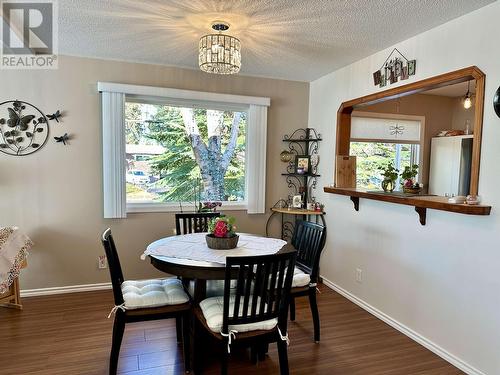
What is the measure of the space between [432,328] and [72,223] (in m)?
3.47

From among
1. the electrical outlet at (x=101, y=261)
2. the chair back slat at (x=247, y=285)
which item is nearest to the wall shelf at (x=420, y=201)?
the chair back slat at (x=247, y=285)

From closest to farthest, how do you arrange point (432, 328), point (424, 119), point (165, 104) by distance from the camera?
1. point (432, 328)
2. point (165, 104)
3. point (424, 119)

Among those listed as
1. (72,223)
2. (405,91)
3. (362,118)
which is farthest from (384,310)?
(72,223)

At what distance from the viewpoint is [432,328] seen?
2600 mm

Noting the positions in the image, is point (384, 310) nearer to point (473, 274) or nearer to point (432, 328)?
point (432, 328)

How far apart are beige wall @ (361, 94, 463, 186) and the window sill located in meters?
2.53

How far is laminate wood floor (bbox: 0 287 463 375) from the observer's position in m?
2.29

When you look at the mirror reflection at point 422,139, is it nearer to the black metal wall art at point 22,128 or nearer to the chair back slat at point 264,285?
the chair back slat at point 264,285

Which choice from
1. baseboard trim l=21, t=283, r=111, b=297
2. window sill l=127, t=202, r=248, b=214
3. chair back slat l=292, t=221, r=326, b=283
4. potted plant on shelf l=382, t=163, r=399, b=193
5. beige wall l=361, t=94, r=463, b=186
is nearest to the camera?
chair back slat l=292, t=221, r=326, b=283

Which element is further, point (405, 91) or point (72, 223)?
point (72, 223)

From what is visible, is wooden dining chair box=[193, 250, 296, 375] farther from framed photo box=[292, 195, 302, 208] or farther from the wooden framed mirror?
framed photo box=[292, 195, 302, 208]

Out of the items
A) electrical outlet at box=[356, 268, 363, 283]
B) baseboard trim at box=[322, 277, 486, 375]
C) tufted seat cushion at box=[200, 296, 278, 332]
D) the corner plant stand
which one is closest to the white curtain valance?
the corner plant stand

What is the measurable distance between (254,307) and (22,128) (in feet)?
9.60

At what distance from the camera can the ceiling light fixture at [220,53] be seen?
2.34 m
